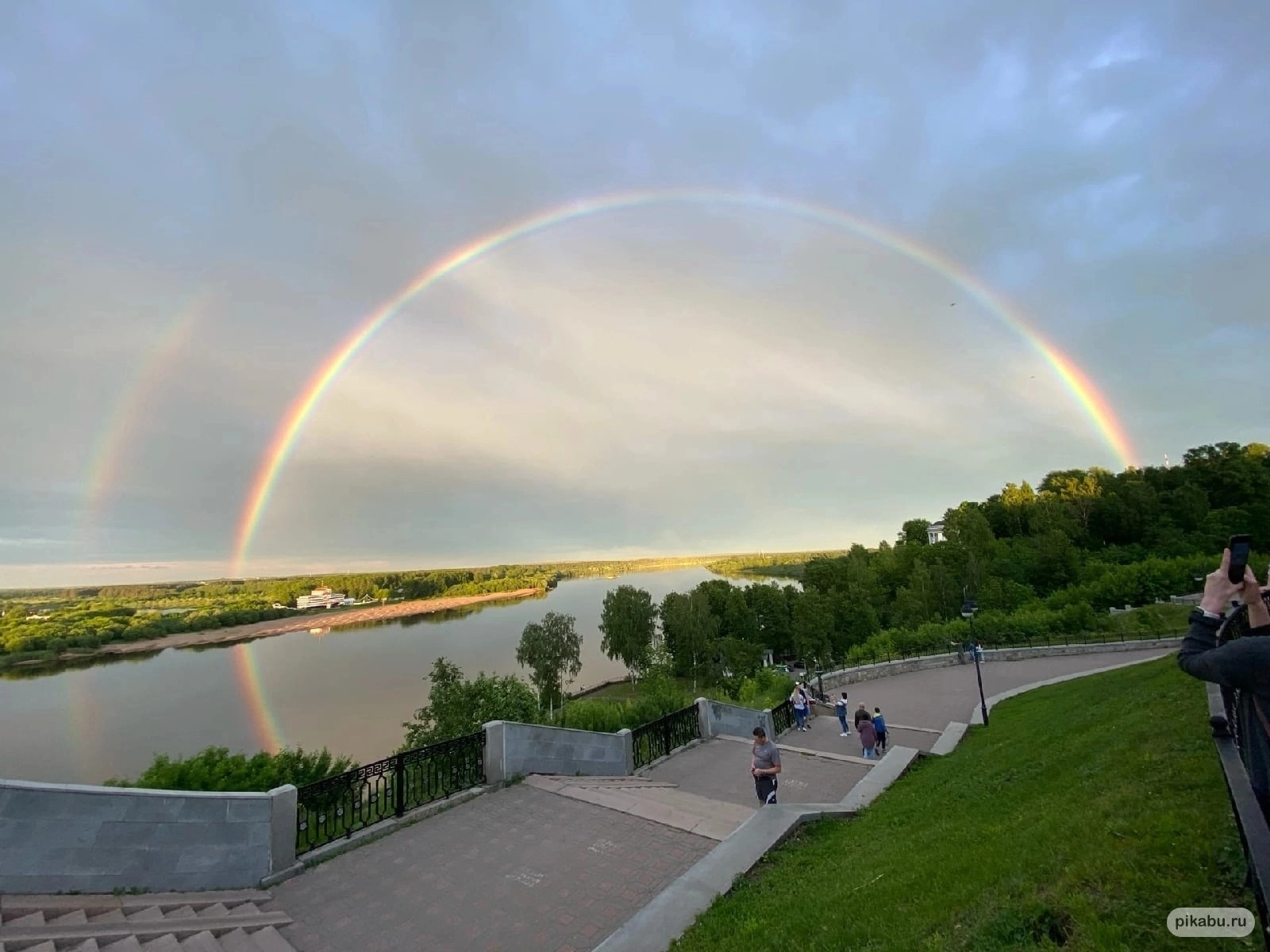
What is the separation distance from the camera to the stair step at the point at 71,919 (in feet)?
16.9

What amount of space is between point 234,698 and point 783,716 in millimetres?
56487

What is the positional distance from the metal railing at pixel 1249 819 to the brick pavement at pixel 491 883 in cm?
493

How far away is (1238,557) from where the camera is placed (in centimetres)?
242

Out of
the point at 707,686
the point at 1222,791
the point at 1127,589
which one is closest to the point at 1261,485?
the point at 1127,589

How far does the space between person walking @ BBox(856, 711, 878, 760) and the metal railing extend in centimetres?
1214

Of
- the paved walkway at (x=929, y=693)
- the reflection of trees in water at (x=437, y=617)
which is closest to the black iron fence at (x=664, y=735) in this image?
the paved walkway at (x=929, y=693)

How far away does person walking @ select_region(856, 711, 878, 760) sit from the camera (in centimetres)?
1408

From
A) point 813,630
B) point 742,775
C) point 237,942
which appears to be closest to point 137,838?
point 237,942

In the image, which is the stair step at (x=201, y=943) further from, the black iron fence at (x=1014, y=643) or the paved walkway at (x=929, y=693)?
the black iron fence at (x=1014, y=643)

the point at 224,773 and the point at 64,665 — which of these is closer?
the point at 224,773

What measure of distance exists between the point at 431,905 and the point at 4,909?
3507mm

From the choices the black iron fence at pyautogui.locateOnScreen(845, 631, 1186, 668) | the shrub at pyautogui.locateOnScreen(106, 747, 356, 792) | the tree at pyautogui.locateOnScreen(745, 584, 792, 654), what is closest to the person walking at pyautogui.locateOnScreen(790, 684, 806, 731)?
the shrub at pyautogui.locateOnScreen(106, 747, 356, 792)

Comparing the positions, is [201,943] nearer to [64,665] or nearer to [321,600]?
[64,665]

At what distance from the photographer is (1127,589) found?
40000 millimetres
